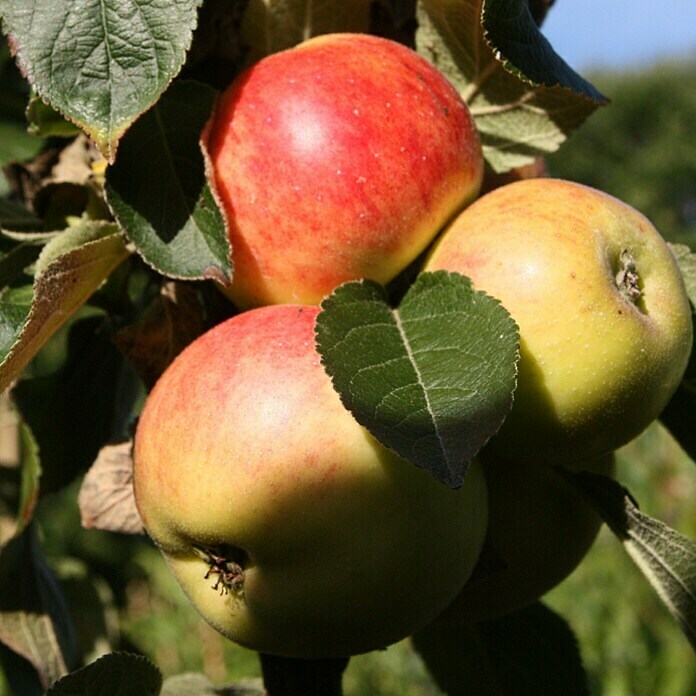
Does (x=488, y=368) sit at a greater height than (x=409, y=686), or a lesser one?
greater

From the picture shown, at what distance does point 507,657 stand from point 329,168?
18.9 inches

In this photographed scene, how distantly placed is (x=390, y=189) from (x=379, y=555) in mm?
253

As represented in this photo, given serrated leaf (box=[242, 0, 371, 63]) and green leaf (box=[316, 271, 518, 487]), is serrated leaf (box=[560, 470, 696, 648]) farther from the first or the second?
serrated leaf (box=[242, 0, 371, 63])

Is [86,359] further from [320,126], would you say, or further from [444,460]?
[444,460]

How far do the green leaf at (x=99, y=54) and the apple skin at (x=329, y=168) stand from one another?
0.10 m

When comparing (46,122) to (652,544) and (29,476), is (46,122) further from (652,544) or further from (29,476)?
(652,544)

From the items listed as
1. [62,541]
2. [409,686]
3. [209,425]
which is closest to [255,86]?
[209,425]

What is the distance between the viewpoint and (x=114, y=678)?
669 mm

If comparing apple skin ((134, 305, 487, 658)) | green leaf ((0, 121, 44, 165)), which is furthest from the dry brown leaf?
green leaf ((0, 121, 44, 165))

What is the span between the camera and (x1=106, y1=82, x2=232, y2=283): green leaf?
2.21ft

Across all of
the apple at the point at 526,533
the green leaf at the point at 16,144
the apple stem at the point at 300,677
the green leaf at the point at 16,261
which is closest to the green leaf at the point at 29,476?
the green leaf at the point at 16,261

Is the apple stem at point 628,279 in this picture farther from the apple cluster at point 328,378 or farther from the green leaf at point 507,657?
the green leaf at point 507,657

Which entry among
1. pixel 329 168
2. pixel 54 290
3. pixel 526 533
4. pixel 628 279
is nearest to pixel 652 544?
pixel 526 533

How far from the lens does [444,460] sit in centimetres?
54
